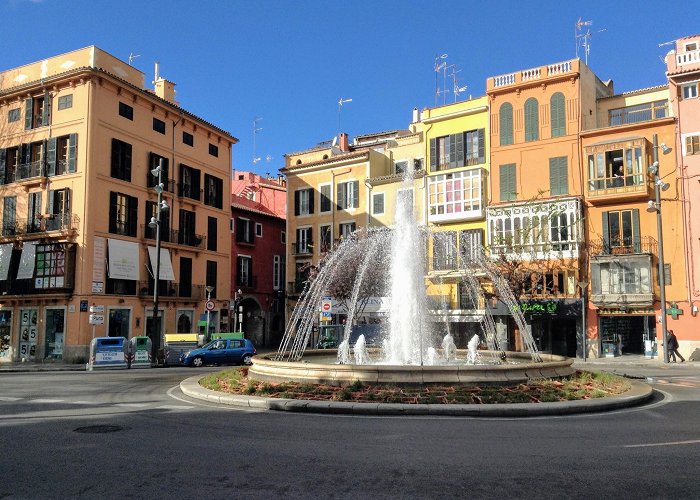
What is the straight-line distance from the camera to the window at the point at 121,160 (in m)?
38.1

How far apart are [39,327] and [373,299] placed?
2291cm

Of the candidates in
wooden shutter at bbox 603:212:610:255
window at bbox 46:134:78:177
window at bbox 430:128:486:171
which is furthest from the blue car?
wooden shutter at bbox 603:212:610:255

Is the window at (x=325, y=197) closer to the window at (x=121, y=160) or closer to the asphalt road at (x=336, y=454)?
the window at (x=121, y=160)

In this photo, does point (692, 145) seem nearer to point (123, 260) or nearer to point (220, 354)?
point (220, 354)

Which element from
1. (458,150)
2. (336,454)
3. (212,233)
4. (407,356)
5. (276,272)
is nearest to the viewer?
(336,454)

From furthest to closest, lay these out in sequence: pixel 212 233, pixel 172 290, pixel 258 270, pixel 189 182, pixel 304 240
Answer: pixel 258 270, pixel 304 240, pixel 212 233, pixel 189 182, pixel 172 290

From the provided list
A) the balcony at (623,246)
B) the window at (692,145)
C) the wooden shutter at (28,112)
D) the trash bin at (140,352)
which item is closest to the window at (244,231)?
the wooden shutter at (28,112)

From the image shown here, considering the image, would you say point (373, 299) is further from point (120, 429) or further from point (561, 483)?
point (561, 483)

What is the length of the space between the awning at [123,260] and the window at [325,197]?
658 inches

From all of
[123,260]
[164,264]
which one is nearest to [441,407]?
[123,260]

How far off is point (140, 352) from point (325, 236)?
22.6 m

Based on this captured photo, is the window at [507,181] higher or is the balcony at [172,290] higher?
the window at [507,181]

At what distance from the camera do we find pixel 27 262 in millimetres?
36281

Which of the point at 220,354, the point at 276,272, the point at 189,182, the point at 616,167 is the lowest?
the point at 220,354
